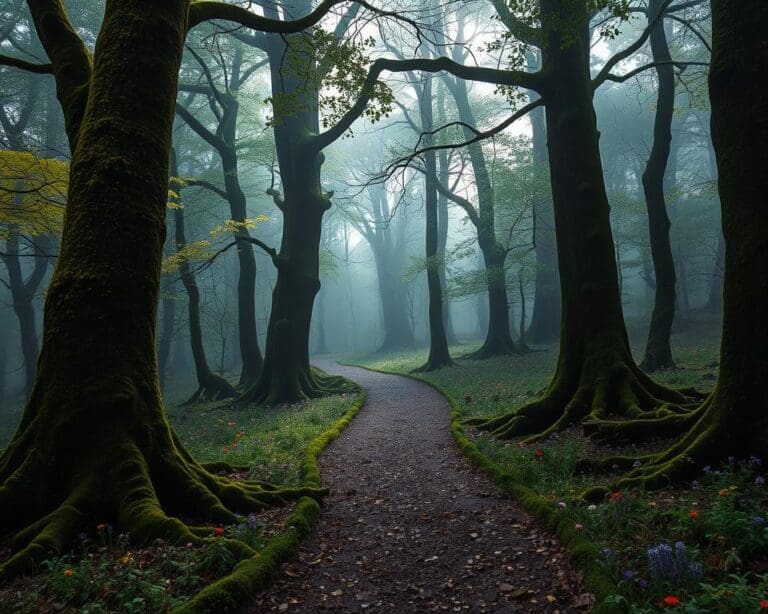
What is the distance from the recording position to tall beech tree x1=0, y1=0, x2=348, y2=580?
4.14m

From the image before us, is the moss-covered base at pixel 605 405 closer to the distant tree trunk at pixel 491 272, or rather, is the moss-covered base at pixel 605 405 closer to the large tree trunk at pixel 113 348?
the large tree trunk at pixel 113 348

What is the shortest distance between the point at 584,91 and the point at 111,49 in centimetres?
767

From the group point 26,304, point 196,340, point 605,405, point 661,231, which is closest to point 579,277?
point 605,405

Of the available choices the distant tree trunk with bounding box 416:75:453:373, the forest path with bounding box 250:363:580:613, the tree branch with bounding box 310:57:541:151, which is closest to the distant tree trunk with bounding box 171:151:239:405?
the distant tree trunk with bounding box 416:75:453:373

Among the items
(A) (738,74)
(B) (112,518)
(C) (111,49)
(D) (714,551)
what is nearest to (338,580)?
(B) (112,518)

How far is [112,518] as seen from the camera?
163 inches

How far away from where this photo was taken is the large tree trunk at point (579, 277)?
7.68 meters

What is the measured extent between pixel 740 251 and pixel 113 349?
6.23 meters

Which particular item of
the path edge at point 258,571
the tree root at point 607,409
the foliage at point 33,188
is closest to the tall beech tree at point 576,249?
the tree root at point 607,409

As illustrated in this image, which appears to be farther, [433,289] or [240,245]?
[433,289]

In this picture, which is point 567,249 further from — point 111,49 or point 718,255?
point 718,255

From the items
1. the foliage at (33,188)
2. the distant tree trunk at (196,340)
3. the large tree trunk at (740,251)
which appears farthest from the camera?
the distant tree trunk at (196,340)

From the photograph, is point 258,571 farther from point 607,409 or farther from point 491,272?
point 491,272

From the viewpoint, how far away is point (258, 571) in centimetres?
362
